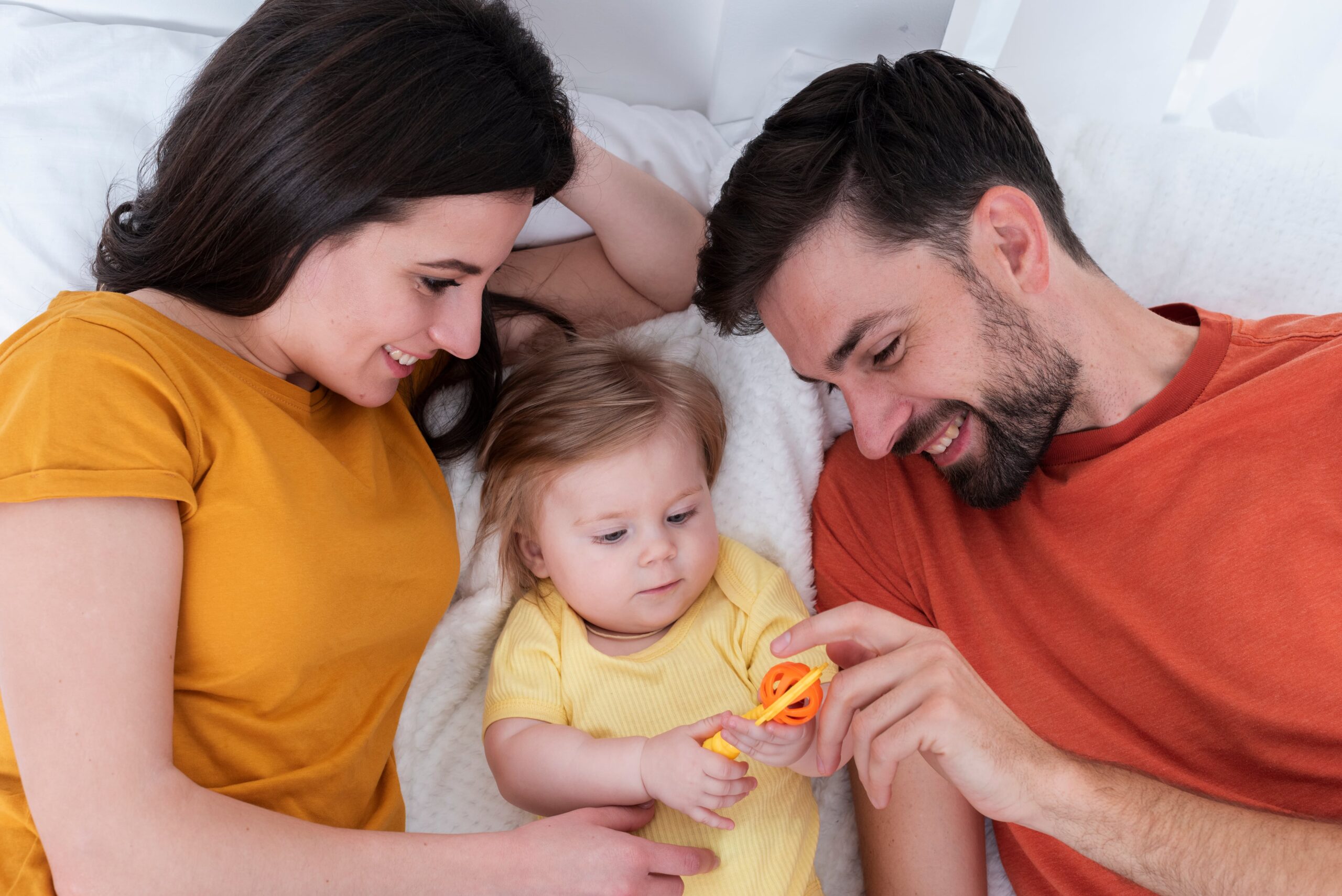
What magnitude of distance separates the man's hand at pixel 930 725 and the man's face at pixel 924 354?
36 centimetres

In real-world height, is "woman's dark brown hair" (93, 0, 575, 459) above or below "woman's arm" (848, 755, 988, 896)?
above

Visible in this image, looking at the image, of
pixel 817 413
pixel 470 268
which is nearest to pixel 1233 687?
pixel 817 413

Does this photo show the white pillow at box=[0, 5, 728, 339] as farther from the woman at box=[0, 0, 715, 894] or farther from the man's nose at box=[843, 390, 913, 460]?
the man's nose at box=[843, 390, 913, 460]

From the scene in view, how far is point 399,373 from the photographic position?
1271 millimetres

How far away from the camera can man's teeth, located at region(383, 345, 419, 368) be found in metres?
1.23

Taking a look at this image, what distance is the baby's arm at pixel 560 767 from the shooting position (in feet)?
4.08

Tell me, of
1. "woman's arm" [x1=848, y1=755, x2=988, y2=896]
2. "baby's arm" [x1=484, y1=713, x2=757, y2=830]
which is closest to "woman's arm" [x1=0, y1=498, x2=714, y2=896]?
"baby's arm" [x1=484, y1=713, x2=757, y2=830]

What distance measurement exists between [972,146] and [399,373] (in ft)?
2.85

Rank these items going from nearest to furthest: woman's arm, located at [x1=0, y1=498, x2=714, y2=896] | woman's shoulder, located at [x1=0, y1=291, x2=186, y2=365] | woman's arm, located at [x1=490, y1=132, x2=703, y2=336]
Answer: woman's arm, located at [x1=0, y1=498, x2=714, y2=896]
woman's shoulder, located at [x1=0, y1=291, x2=186, y2=365]
woman's arm, located at [x1=490, y1=132, x2=703, y2=336]

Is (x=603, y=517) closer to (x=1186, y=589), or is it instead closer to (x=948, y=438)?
(x=948, y=438)

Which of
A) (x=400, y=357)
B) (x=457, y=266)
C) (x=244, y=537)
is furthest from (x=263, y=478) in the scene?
(x=457, y=266)

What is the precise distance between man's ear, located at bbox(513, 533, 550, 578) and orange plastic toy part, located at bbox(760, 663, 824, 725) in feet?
1.83

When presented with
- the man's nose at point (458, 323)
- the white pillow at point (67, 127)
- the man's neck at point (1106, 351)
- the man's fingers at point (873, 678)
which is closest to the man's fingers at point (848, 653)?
the man's fingers at point (873, 678)

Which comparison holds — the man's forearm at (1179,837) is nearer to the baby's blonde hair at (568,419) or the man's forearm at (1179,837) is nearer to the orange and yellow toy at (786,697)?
the orange and yellow toy at (786,697)
